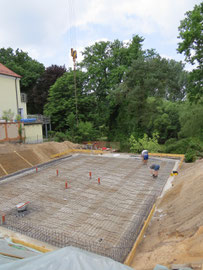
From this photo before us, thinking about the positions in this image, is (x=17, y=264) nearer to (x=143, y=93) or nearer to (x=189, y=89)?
(x=189, y=89)

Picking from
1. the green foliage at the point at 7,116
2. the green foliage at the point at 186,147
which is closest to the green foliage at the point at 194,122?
the green foliage at the point at 186,147

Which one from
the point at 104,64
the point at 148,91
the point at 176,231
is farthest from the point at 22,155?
the point at 104,64

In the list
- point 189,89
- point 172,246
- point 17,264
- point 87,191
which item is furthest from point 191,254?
point 189,89

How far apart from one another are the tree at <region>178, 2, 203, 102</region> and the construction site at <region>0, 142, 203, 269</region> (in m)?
6.45

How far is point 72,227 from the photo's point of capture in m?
6.80

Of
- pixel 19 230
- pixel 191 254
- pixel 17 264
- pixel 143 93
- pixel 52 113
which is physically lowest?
pixel 19 230

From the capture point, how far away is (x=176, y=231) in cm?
593

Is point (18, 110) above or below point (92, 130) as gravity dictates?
above

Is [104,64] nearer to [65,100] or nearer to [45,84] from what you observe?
[65,100]

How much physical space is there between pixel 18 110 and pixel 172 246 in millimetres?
22015

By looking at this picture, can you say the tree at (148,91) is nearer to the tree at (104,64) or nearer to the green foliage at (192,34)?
the tree at (104,64)

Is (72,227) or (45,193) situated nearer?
(72,227)

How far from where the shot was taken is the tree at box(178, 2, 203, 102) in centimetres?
1465

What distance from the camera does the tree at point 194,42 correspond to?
48.1ft
